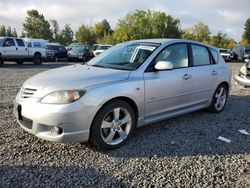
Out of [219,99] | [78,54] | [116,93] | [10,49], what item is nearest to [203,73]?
[219,99]

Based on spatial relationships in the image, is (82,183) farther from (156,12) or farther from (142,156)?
(156,12)

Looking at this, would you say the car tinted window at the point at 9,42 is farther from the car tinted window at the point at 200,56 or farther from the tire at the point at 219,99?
the tire at the point at 219,99

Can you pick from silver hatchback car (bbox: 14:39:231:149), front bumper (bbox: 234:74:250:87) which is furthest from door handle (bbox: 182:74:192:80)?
front bumper (bbox: 234:74:250:87)

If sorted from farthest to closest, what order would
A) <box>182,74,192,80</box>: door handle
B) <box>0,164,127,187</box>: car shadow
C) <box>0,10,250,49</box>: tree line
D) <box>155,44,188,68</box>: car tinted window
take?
<box>0,10,250,49</box>: tree line
<box>182,74,192,80</box>: door handle
<box>155,44,188,68</box>: car tinted window
<box>0,164,127,187</box>: car shadow

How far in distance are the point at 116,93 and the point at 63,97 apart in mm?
736

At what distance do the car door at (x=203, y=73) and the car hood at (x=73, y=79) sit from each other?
1.77m

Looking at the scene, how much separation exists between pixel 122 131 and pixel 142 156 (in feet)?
1.65

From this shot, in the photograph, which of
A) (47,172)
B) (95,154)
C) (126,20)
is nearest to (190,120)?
(95,154)

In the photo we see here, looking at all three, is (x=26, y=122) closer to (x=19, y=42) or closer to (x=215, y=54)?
(x=215, y=54)

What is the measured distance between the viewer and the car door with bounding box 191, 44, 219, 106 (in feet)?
17.8

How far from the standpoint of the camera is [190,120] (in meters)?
5.66

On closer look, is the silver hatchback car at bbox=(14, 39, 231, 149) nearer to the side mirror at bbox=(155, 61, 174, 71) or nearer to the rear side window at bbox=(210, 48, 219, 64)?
the side mirror at bbox=(155, 61, 174, 71)

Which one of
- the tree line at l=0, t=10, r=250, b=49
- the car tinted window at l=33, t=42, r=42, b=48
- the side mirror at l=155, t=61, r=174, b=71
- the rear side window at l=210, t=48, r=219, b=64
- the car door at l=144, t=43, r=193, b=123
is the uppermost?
the tree line at l=0, t=10, r=250, b=49

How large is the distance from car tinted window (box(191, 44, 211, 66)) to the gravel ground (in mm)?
1308
